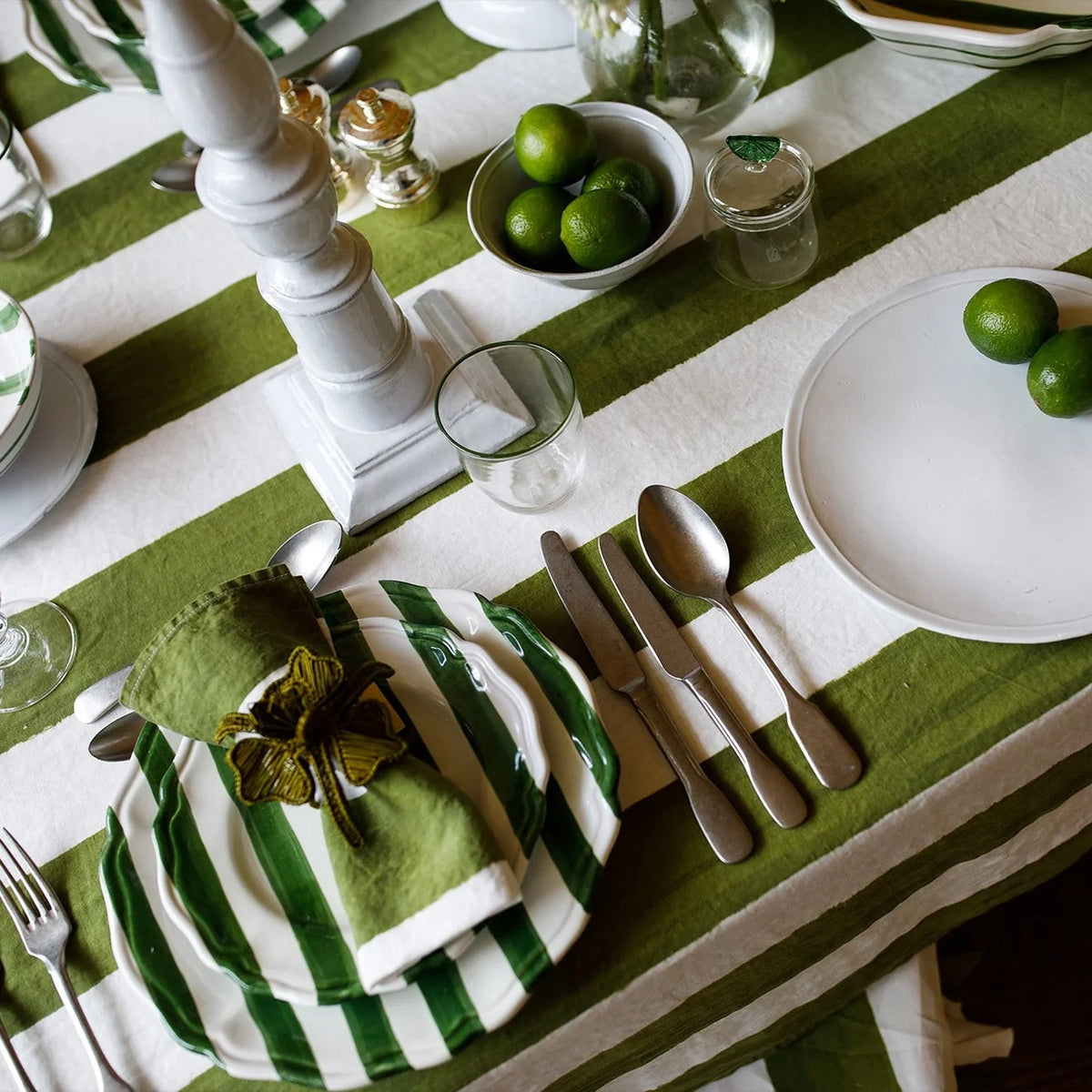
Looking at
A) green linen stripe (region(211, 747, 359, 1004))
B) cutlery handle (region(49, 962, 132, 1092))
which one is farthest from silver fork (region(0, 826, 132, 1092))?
green linen stripe (region(211, 747, 359, 1004))

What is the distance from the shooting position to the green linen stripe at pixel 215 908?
0.52 meters

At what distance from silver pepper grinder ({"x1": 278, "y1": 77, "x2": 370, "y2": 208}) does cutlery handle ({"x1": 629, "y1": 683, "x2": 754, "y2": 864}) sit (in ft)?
1.64

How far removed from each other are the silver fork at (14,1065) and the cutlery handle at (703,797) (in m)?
0.39

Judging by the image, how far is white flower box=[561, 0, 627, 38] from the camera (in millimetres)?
687

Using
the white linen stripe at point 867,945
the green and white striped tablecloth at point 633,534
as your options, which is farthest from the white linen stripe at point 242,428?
the white linen stripe at point 867,945

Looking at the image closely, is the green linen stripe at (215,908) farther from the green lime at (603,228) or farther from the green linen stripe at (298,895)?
the green lime at (603,228)

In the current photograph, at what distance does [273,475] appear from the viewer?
74 cm

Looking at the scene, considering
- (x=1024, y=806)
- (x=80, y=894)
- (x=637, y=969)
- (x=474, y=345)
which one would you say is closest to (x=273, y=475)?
(x=474, y=345)

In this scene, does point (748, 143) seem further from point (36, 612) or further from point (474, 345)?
point (36, 612)

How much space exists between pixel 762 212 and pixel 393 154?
287 mm

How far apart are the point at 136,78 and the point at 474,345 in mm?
457

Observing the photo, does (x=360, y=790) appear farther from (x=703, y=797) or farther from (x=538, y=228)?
(x=538, y=228)

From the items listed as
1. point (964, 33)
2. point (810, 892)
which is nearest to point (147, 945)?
point (810, 892)

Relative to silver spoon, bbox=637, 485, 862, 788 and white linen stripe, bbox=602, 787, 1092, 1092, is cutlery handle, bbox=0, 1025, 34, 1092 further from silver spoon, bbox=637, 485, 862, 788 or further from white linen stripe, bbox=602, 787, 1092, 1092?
silver spoon, bbox=637, 485, 862, 788
